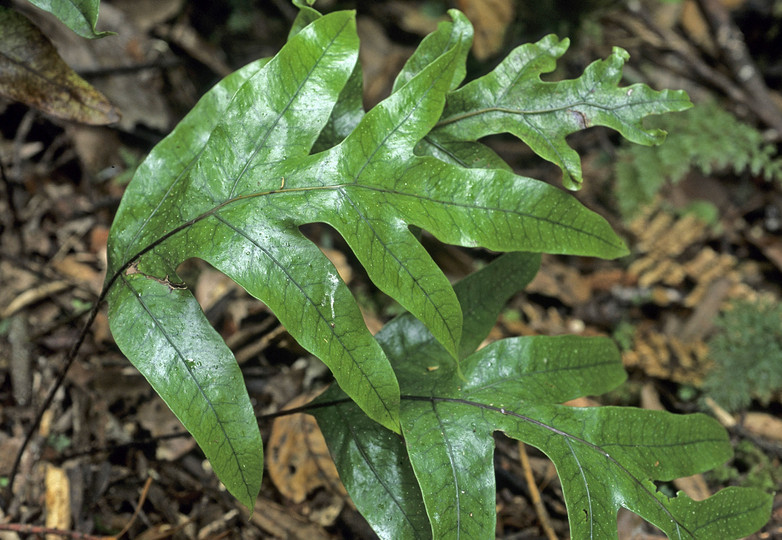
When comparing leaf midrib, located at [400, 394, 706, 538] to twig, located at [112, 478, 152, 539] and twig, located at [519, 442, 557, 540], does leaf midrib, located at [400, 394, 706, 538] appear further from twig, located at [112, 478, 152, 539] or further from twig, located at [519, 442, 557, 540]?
twig, located at [112, 478, 152, 539]

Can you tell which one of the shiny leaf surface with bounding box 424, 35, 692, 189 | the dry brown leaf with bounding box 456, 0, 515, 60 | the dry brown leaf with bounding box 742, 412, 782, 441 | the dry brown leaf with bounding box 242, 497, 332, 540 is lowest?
the dry brown leaf with bounding box 742, 412, 782, 441

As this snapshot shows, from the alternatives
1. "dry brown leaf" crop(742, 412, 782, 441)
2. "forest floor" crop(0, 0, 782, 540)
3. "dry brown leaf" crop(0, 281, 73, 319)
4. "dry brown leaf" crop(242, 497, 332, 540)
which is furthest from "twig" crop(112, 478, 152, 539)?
"dry brown leaf" crop(742, 412, 782, 441)

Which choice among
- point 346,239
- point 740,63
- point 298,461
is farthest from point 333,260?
point 740,63

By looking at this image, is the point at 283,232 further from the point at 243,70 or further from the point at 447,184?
the point at 243,70

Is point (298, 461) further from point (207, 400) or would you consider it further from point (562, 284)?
point (562, 284)

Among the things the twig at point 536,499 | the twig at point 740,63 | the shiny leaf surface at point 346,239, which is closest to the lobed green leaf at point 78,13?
the shiny leaf surface at point 346,239

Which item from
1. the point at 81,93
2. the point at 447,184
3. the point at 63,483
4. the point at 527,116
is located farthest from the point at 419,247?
the point at 63,483

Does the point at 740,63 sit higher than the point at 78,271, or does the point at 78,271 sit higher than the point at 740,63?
the point at 740,63
